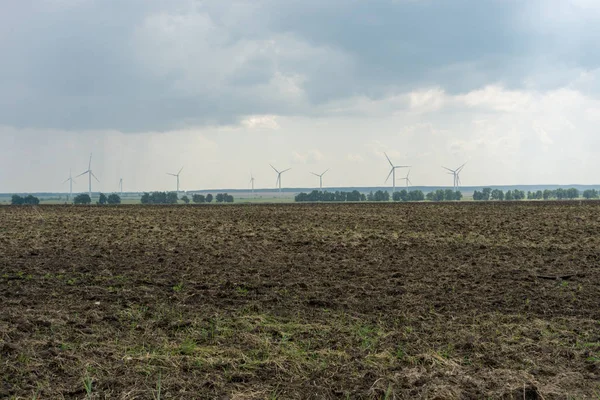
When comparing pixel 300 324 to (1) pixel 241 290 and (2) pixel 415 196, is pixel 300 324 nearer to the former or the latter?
(1) pixel 241 290

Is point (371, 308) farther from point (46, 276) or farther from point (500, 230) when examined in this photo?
point (500, 230)

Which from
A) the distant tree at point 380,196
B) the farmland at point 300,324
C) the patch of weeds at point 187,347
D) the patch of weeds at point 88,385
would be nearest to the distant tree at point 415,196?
the distant tree at point 380,196

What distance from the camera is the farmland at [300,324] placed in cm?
811

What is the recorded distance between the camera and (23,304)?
43.7ft

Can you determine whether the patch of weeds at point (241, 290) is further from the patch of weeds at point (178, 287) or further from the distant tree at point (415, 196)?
the distant tree at point (415, 196)

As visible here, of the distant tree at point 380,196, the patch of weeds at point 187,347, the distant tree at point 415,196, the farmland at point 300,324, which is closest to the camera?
the farmland at point 300,324

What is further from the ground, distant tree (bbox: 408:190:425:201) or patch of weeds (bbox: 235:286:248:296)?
distant tree (bbox: 408:190:425:201)

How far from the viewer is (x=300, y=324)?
A: 11414 mm

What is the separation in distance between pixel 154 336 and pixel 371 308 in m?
4.79

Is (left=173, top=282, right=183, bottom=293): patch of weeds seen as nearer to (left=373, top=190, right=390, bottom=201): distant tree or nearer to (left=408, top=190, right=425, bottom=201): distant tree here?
(left=373, top=190, right=390, bottom=201): distant tree

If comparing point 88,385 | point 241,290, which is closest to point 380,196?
point 241,290

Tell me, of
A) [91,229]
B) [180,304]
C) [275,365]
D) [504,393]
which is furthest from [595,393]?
[91,229]

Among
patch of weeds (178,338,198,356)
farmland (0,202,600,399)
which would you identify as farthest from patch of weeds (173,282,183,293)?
patch of weeds (178,338,198,356)

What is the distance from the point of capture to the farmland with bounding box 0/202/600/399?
26.6 ft
